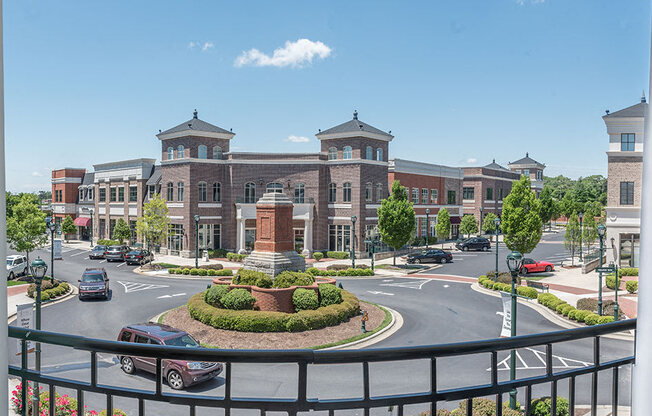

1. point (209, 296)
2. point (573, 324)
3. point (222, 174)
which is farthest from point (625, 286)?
point (222, 174)

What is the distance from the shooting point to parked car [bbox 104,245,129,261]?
40250 millimetres

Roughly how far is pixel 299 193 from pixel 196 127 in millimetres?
11020

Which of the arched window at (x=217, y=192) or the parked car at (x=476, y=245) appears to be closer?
the arched window at (x=217, y=192)

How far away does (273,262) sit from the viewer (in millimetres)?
22688

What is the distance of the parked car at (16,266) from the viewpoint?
29.5 meters

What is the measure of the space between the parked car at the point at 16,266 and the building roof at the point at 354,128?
83.1ft

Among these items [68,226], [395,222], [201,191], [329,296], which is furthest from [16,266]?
[68,226]

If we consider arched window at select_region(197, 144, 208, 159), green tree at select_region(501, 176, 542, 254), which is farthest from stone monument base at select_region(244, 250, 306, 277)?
arched window at select_region(197, 144, 208, 159)

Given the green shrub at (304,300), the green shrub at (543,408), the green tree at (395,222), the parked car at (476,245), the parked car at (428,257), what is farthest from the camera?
the parked car at (476,245)

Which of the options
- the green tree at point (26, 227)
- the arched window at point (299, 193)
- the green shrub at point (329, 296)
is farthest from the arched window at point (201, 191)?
the green shrub at point (329, 296)

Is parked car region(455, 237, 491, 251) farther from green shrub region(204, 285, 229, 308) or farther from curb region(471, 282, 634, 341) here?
green shrub region(204, 285, 229, 308)

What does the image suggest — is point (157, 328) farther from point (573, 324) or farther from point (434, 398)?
point (573, 324)

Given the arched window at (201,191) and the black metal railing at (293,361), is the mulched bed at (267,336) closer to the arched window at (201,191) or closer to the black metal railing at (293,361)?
the black metal railing at (293,361)

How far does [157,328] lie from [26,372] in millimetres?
11781
